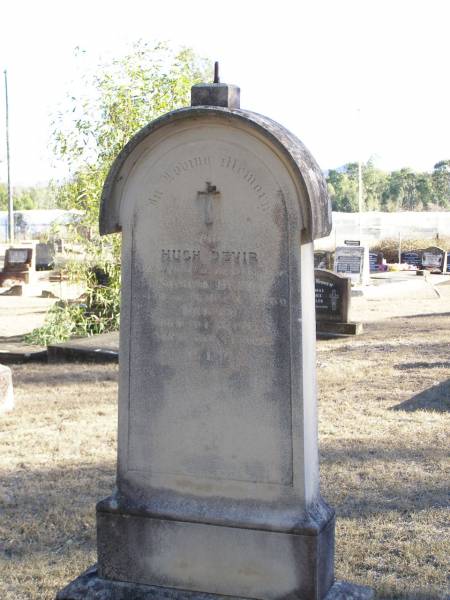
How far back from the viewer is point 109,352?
34.9 feet

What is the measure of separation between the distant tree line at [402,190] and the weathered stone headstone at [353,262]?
61.4 m

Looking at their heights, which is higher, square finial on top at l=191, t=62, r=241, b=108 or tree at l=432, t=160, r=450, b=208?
tree at l=432, t=160, r=450, b=208

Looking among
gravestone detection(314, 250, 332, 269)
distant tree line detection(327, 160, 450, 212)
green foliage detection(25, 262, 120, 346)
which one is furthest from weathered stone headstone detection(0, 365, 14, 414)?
distant tree line detection(327, 160, 450, 212)

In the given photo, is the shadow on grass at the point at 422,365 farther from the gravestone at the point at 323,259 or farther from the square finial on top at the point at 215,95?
the gravestone at the point at 323,259

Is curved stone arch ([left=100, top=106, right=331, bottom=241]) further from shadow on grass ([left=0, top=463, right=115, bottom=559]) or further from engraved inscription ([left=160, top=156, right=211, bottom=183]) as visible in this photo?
shadow on grass ([left=0, top=463, right=115, bottom=559])

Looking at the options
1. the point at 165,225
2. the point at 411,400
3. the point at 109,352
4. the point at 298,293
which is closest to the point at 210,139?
the point at 165,225

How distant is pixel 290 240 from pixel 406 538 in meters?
2.14

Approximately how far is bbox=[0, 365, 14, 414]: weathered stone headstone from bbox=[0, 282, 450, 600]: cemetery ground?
144mm

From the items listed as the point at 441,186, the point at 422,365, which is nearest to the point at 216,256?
the point at 422,365

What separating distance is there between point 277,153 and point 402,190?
288 feet

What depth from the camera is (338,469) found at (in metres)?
6.10

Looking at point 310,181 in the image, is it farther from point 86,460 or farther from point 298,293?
point 86,460

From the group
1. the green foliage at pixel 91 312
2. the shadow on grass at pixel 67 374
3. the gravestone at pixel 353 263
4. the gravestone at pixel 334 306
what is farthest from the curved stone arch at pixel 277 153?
the gravestone at pixel 353 263

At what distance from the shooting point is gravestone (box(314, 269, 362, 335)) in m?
13.7
